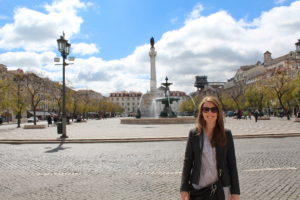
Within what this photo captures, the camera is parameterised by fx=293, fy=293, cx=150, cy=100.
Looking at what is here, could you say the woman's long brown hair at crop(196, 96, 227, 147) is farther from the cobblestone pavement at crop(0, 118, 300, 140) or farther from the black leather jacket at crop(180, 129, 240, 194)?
the cobblestone pavement at crop(0, 118, 300, 140)

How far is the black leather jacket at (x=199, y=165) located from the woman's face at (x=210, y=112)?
8.1 inches

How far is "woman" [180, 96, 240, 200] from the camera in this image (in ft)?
10.5

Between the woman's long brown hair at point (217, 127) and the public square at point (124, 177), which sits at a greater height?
the woman's long brown hair at point (217, 127)

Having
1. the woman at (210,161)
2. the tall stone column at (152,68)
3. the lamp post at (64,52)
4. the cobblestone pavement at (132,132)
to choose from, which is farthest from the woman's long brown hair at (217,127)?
the tall stone column at (152,68)

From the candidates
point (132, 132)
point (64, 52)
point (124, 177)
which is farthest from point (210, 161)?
point (132, 132)

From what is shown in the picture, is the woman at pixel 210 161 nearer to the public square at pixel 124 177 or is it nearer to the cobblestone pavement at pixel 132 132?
the public square at pixel 124 177

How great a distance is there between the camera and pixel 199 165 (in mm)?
3258

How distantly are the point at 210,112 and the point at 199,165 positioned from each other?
1.99ft

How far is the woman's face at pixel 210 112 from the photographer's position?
3309 millimetres

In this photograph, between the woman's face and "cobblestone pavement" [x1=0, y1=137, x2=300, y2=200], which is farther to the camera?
"cobblestone pavement" [x1=0, y1=137, x2=300, y2=200]

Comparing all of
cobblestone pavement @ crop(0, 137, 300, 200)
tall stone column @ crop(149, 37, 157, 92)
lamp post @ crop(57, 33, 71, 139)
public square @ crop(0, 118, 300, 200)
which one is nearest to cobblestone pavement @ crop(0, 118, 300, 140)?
lamp post @ crop(57, 33, 71, 139)

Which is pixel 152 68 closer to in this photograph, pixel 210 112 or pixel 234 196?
pixel 210 112

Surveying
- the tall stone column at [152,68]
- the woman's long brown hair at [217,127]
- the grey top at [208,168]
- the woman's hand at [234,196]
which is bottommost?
the woman's hand at [234,196]

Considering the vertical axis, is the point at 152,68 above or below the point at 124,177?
above
